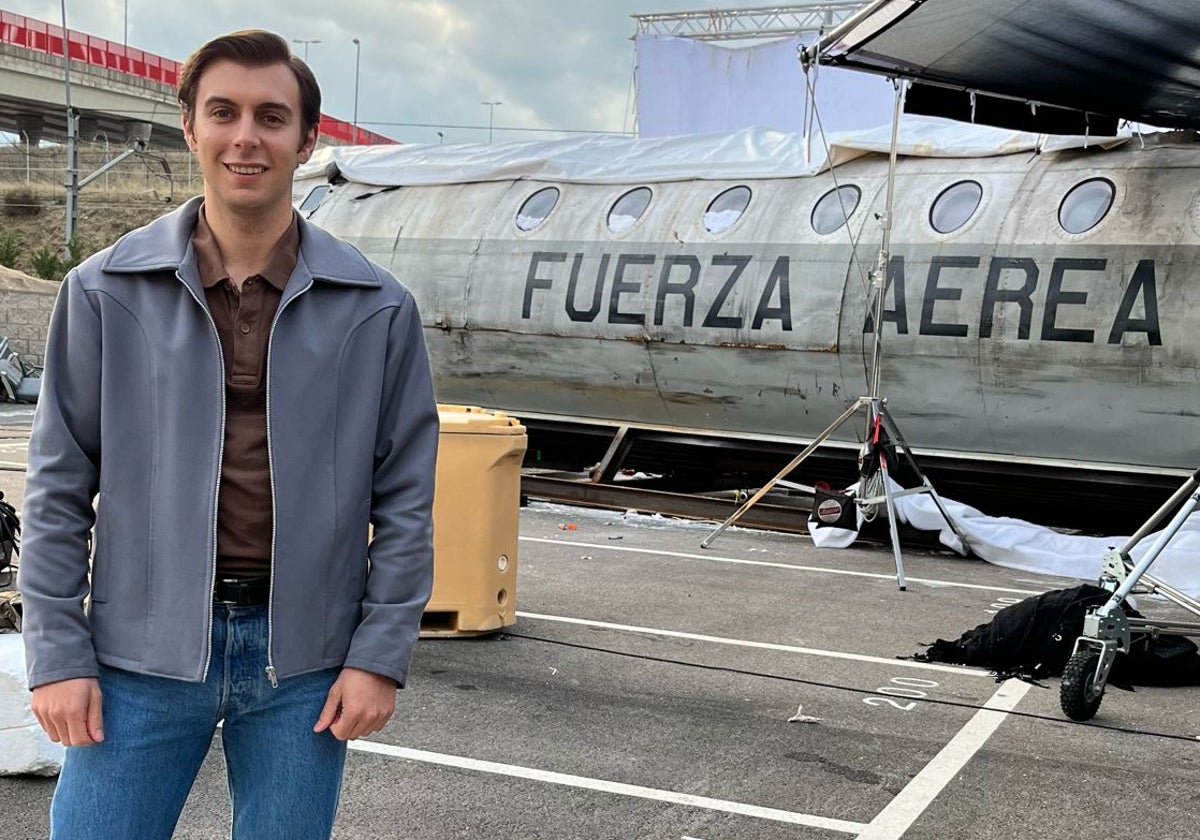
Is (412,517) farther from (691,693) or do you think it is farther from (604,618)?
(604,618)

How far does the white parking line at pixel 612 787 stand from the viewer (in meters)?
4.80

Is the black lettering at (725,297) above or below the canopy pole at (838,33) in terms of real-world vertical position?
below

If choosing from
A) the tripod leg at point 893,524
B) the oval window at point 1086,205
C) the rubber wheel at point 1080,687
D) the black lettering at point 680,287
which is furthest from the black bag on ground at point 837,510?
the rubber wheel at point 1080,687

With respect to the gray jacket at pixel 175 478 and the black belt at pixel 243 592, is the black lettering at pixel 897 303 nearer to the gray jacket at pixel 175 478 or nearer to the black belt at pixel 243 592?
the gray jacket at pixel 175 478

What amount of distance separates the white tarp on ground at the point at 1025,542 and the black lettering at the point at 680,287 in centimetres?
287

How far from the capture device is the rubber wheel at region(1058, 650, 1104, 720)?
6.10m

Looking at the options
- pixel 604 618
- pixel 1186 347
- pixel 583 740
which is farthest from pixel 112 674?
pixel 1186 347

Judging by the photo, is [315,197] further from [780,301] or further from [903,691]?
[903,691]

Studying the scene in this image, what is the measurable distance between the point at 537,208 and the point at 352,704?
13.4m

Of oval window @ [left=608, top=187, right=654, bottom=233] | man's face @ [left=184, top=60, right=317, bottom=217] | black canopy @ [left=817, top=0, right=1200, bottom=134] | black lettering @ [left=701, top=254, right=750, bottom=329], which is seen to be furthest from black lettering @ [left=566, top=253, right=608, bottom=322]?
man's face @ [left=184, top=60, right=317, bottom=217]

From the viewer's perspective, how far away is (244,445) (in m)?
2.42

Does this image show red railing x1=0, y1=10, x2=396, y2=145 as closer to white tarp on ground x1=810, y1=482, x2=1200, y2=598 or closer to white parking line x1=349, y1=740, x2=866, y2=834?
white tarp on ground x1=810, y1=482, x2=1200, y2=598

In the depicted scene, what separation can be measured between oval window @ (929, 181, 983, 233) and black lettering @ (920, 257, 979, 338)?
1.10 ft

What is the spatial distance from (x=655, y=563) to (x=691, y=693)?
416cm
